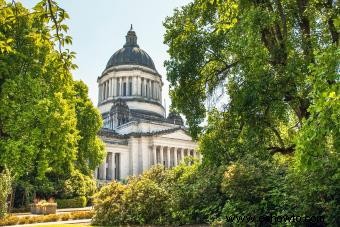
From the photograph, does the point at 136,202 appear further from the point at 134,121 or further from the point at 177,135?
the point at 177,135

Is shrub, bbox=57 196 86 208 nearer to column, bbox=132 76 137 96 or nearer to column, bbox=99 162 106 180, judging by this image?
column, bbox=99 162 106 180

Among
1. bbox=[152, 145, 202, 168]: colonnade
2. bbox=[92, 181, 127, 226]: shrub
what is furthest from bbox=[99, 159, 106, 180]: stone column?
bbox=[92, 181, 127, 226]: shrub

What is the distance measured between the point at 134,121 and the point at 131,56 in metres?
17.7

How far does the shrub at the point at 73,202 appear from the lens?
28.6 metres

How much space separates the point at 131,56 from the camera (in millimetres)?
77938

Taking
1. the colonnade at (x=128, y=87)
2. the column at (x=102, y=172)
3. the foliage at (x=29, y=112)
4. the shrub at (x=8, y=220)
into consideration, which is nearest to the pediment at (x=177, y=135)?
the column at (x=102, y=172)

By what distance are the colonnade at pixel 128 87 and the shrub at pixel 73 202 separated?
46301 millimetres

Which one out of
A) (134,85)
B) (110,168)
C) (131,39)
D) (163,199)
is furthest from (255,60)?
(131,39)

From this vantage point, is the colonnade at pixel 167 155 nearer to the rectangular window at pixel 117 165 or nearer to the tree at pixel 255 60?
the rectangular window at pixel 117 165

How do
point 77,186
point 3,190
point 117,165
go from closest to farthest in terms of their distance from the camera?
point 3,190
point 77,186
point 117,165

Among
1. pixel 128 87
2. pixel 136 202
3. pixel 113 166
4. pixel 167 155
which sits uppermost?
pixel 128 87

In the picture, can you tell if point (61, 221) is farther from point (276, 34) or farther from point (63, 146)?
point (276, 34)

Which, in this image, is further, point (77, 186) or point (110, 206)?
point (77, 186)

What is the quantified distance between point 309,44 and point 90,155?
82.6ft
